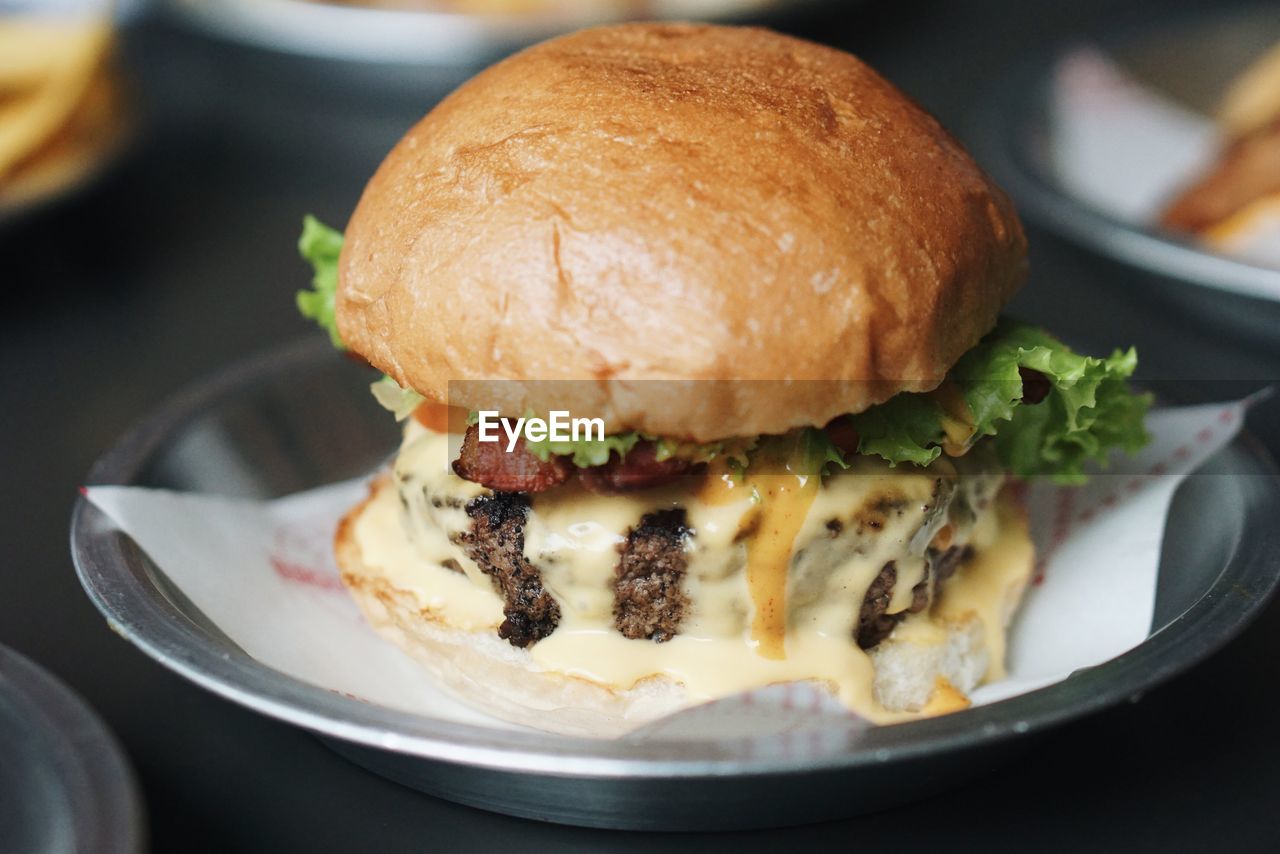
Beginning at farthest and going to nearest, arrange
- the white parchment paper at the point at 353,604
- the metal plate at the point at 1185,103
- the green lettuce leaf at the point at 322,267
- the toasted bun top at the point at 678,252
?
the metal plate at the point at 1185,103
the green lettuce leaf at the point at 322,267
the white parchment paper at the point at 353,604
the toasted bun top at the point at 678,252

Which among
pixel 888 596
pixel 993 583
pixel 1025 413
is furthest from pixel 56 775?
pixel 1025 413

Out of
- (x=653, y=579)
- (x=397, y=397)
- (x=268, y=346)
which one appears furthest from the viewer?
(x=268, y=346)

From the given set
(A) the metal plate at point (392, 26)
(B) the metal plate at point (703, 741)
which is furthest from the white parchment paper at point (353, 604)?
(A) the metal plate at point (392, 26)

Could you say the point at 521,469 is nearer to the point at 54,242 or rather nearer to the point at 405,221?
the point at 405,221

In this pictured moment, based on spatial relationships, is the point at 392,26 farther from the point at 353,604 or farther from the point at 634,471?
the point at 634,471

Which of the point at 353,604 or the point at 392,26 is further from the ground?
the point at 392,26

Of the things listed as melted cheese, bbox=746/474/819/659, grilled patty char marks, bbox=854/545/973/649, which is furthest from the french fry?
grilled patty char marks, bbox=854/545/973/649

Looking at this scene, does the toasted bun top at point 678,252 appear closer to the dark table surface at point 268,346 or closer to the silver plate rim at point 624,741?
A: the silver plate rim at point 624,741
